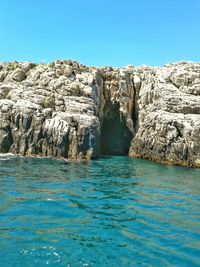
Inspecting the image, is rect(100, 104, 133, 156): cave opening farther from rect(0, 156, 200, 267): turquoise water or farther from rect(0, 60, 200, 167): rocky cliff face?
rect(0, 156, 200, 267): turquoise water

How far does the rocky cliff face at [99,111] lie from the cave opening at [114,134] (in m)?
0.17

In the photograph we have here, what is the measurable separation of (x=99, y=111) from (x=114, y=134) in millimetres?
5018

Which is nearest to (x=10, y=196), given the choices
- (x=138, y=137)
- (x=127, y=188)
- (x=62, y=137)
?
(x=127, y=188)

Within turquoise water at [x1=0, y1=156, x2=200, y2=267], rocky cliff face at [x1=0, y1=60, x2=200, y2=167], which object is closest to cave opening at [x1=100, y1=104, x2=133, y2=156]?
rocky cliff face at [x1=0, y1=60, x2=200, y2=167]

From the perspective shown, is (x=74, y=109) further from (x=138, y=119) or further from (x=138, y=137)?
→ (x=138, y=119)

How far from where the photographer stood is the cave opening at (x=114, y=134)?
59344 millimetres

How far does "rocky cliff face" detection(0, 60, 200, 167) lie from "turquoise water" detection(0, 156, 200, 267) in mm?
15368

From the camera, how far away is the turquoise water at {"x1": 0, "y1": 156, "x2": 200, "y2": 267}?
40.6 feet

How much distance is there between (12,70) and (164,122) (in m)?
25.4

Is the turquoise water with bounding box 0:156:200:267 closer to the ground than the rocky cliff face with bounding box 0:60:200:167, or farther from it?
closer to the ground

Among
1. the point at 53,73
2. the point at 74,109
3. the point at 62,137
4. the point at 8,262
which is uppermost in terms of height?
the point at 53,73

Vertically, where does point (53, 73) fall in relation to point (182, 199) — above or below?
above

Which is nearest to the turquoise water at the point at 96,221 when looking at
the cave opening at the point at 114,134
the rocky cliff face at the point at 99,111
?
the rocky cliff face at the point at 99,111

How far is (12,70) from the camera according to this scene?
5538cm
